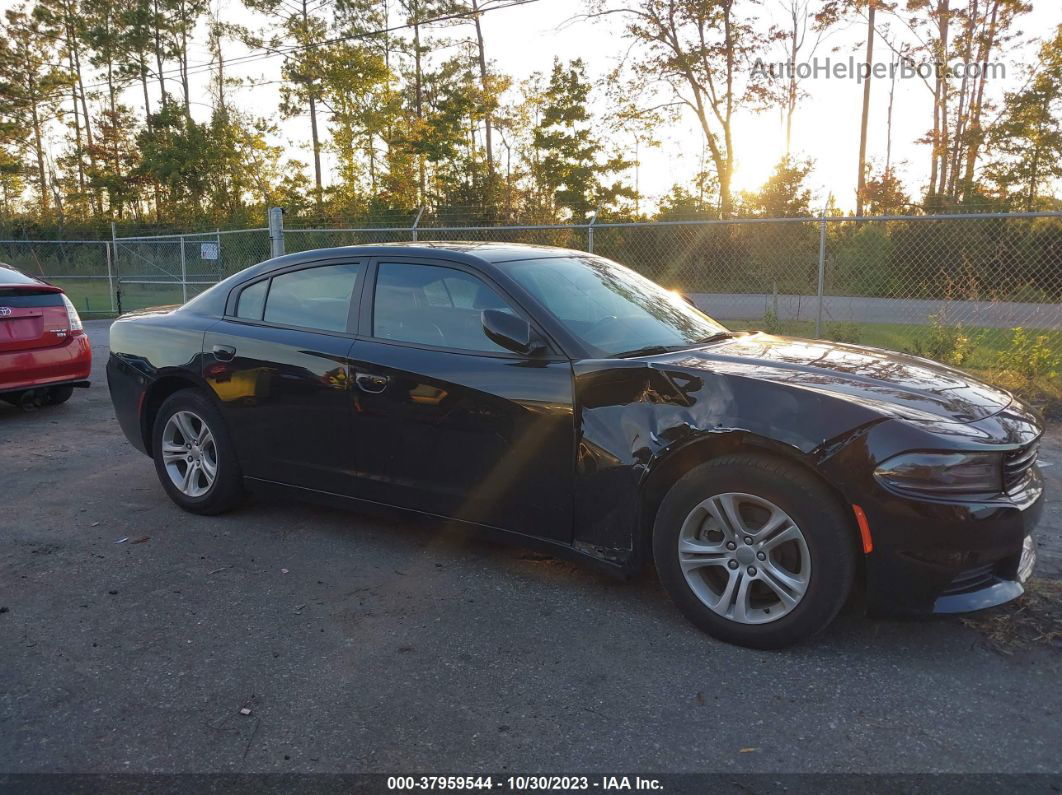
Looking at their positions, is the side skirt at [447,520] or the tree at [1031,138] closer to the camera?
the side skirt at [447,520]

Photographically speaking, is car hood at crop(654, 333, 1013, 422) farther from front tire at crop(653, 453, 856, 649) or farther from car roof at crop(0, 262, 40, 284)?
car roof at crop(0, 262, 40, 284)

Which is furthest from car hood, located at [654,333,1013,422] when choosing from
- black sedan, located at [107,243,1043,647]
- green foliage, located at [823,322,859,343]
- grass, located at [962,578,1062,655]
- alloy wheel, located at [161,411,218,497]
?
green foliage, located at [823,322,859,343]

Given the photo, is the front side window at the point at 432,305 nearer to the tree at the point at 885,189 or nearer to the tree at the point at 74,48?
the tree at the point at 885,189

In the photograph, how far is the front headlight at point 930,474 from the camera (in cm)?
273

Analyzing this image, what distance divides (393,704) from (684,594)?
1194mm

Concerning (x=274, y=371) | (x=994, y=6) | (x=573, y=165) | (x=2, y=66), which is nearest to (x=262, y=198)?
(x=573, y=165)

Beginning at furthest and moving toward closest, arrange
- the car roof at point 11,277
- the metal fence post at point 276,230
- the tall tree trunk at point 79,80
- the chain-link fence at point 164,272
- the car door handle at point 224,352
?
the tall tree trunk at point 79,80 < the chain-link fence at point 164,272 < the metal fence post at point 276,230 < the car roof at point 11,277 < the car door handle at point 224,352

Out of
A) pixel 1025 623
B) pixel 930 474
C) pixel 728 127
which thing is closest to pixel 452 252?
pixel 930 474

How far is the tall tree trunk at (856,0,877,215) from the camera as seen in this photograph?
82.3 ft

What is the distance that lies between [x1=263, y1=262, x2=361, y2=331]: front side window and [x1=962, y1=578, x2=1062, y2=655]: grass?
3.21 m

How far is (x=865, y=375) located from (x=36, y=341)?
698 centimetres

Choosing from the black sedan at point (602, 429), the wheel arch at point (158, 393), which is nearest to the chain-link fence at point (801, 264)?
the wheel arch at point (158, 393)

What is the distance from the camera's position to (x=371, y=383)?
12.8 feet

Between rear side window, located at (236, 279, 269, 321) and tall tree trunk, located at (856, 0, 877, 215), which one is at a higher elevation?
tall tree trunk, located at (856, 0, 877, 215)
